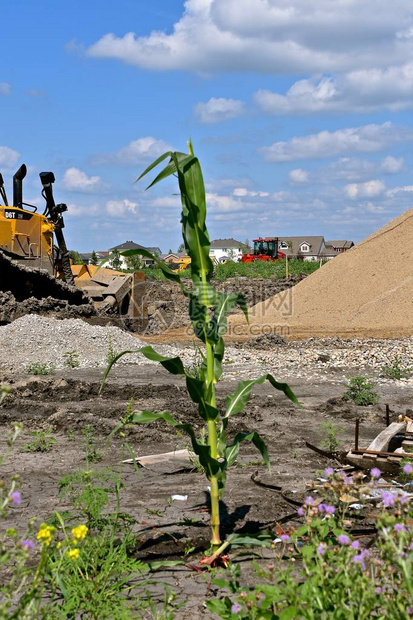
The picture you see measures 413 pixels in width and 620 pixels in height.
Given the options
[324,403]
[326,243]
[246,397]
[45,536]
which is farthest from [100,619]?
[326,243]

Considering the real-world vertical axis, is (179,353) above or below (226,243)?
below

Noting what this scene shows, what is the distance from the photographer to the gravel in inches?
525

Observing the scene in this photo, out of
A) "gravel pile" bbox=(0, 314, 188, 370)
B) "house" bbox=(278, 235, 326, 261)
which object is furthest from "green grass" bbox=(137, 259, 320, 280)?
"house" bbox=(278, 235, 326, 261)

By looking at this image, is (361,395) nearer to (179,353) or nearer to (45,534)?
(179,353)

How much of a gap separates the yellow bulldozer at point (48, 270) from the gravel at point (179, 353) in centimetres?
228

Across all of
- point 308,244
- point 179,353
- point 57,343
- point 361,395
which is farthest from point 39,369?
point 308,244

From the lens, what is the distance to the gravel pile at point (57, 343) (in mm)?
14195

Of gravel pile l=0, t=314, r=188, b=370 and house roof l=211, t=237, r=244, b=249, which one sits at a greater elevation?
house roof l=211, t=237, r=244, b=249

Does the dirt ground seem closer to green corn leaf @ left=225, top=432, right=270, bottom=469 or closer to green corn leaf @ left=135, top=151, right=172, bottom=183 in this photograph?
green corn leaf @ left=225, top=432, right=270, bottom=469

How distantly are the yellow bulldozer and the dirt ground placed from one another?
558cm

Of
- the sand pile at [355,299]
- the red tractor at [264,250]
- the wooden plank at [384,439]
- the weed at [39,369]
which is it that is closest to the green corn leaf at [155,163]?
the wooden plank at [384,439]

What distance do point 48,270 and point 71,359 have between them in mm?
6017

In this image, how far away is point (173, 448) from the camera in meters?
7.33

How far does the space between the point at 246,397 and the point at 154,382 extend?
304 inches
